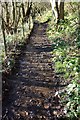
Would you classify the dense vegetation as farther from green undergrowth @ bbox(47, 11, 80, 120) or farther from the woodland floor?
the woodland floor

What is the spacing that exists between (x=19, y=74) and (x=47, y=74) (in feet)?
3.53

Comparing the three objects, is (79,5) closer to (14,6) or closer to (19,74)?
(14,6)

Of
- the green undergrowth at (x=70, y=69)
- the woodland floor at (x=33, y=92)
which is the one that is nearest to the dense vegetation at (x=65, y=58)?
the green undergrowth at (x=70, y=69)

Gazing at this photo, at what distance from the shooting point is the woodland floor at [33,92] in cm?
662

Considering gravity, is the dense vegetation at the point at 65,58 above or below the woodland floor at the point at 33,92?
above

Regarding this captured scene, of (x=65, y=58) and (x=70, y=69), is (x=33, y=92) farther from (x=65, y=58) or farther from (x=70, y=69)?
(x=65, y=58)

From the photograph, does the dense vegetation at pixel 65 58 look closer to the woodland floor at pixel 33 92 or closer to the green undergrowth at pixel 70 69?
the green undergrowth at pixel 70 69

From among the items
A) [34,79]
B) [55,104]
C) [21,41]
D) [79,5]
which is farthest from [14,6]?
[55,104]

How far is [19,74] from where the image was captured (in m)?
9.66

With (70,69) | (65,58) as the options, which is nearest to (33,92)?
(70,69)

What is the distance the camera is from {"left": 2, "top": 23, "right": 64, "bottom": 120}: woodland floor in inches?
261

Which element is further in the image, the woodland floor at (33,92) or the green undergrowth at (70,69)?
the woodland floor at (33,92)

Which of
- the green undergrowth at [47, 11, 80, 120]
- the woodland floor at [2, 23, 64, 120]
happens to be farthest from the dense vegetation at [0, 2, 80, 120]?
the woodland floor at [2, 23, 64, 120]

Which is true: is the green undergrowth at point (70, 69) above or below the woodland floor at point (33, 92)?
above
